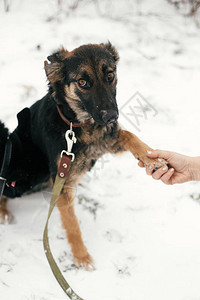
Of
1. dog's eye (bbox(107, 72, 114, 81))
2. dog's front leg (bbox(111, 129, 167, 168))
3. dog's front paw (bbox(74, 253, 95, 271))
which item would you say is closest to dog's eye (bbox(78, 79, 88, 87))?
dog's eye (bbox(107, 72, 114, 81))

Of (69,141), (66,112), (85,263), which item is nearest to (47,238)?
(85,263)

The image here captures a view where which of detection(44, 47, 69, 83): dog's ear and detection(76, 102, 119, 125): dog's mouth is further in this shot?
detection(44, 47, 69, 83): dog's ear

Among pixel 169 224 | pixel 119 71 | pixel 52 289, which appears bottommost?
pixel 52 289

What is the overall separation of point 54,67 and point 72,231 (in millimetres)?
1526

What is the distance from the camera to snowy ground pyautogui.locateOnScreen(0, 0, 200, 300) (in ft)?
8.47

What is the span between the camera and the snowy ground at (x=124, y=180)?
2582 millimetres

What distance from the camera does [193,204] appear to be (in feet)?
10.0

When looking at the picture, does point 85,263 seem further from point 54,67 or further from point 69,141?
point 54,67

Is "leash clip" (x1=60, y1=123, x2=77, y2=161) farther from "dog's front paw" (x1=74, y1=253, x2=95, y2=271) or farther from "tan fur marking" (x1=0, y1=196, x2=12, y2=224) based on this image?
"tan fur marking" (x1=0, y1=196, x2=12, y2=224)

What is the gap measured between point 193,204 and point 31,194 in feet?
6.00

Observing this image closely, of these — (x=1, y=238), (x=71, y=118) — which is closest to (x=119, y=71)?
(x=71, y=118)

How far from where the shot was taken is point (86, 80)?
7.47 ft

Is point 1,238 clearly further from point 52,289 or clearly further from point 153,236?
point 153,236

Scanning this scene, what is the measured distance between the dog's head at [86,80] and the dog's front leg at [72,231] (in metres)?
0.78
